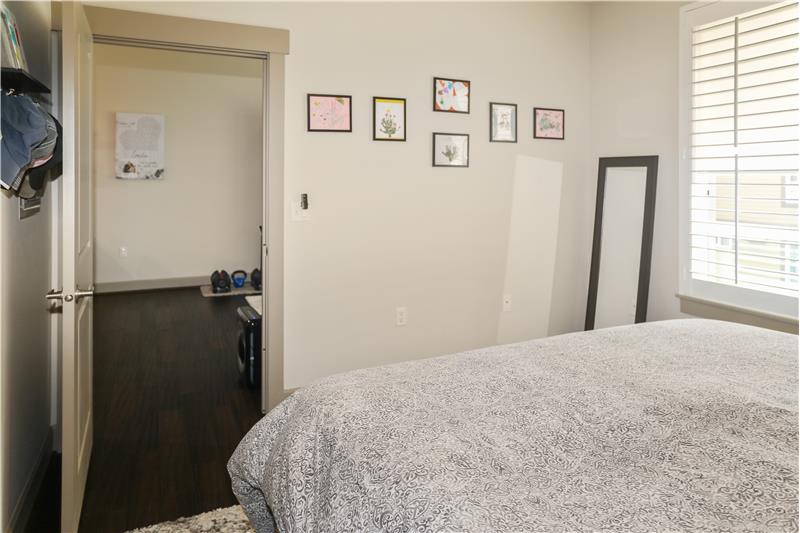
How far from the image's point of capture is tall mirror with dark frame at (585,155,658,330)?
3.64 meters

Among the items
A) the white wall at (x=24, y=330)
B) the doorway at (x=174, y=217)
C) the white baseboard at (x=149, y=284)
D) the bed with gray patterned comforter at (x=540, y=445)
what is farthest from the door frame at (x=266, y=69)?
the white baseboard at (x=149, y=284)

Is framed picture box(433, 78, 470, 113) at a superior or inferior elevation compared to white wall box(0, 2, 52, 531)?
superior

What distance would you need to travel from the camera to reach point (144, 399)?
343 centimetres

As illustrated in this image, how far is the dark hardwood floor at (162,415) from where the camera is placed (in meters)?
2.31

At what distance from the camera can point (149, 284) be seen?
22.0 ft

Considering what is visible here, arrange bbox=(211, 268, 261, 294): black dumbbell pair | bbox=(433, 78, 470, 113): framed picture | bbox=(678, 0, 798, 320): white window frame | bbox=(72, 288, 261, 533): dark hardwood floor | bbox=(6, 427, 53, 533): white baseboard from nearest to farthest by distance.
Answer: bbox=(6, 427, 53, 533): white baseboard < bbox=(72, 288, 261, 533): dark hardwood floor < bbox=(678, 0, 798, 320): white window frame < bbox=(433, 78, 470, 113): framed picture < bbox=(211, 268, 261, 294): black dumbbell pair

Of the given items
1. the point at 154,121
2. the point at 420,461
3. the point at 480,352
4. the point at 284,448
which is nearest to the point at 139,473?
the point at 284,448

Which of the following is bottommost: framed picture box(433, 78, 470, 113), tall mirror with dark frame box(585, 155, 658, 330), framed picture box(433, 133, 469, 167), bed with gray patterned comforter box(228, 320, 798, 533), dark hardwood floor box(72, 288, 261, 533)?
dark hardwood floor box(72, 288, 261, 533)

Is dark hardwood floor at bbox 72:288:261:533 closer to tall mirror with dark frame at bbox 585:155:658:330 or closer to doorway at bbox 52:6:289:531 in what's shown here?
doorway at bbox 52:6:289:531

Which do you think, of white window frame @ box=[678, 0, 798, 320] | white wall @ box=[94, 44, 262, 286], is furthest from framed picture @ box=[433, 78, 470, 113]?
white wall @ box=[94, 44, 262, 286]

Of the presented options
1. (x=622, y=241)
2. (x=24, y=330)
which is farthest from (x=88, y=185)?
(x=622, y=241)

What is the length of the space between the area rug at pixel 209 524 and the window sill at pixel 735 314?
2728mm

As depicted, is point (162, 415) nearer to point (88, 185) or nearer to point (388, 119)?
point (88, 185)

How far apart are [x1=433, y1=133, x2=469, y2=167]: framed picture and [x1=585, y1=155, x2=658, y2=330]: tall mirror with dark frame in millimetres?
1093
